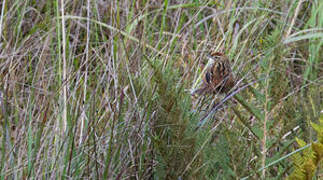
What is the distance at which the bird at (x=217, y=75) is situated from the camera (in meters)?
1.67

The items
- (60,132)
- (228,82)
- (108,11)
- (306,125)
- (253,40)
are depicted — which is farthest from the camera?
(108,11)

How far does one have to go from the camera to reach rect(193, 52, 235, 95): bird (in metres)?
1.67

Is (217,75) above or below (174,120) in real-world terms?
below

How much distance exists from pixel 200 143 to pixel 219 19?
1340 mm

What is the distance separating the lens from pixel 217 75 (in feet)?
6.10

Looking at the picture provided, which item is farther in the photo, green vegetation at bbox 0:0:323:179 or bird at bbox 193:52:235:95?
bird at bbox 193:52:235:95

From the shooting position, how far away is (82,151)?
1409mm

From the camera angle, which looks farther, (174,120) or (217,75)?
(217,75)

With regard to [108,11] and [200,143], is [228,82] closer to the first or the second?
[200,143]

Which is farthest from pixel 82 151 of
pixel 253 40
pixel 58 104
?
pixel 253 40

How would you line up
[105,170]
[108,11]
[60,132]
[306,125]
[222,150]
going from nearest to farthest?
[222,150], [306,125], [105,170], [60,132], [108,11]

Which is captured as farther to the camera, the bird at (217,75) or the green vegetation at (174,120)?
the bird at (217,75)

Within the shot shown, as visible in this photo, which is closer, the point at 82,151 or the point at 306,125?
the point at 306,125

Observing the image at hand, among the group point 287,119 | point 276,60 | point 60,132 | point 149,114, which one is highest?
point 276,60
